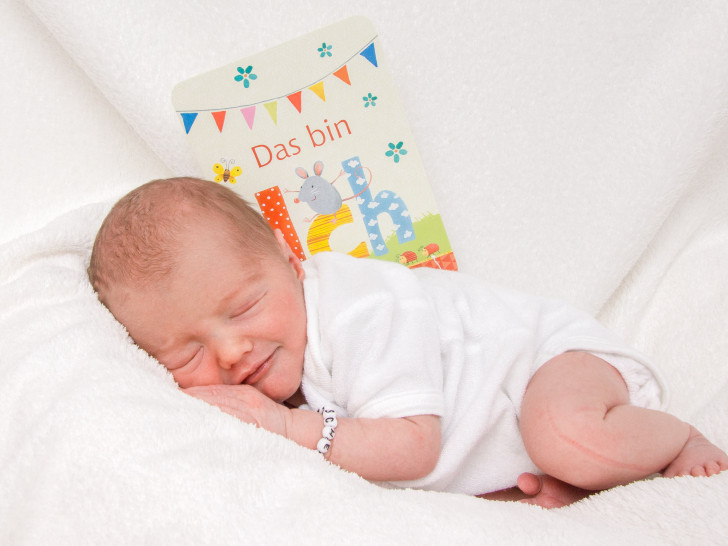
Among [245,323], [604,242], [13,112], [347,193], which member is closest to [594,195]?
[604,242]

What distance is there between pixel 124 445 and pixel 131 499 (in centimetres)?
6

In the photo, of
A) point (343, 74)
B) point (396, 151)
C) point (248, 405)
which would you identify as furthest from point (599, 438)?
point (343, 74)

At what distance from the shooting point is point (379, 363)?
3.00ft

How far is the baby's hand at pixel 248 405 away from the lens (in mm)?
850

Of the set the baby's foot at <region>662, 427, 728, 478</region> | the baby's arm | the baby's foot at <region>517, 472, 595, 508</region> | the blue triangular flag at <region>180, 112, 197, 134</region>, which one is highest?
the blue triangular flag at <region>180, 112, 197, 134</region>

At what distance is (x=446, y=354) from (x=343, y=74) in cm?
58

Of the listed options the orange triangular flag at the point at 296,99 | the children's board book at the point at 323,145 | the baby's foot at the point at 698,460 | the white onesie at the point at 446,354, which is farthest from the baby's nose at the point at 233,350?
the baby's foot at the point at 698,460

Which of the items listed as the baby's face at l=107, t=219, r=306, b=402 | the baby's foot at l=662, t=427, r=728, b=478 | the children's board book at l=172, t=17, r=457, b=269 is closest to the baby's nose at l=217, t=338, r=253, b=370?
the baby's face at l=107, t=219, r=306, b=402

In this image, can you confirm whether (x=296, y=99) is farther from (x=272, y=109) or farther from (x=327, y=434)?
(x=327, y=434)

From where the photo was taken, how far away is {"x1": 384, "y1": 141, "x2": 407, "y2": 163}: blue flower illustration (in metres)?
1.27

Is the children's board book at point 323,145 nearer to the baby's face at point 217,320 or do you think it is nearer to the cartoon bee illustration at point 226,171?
the cartoon bee illustration at point 226,171

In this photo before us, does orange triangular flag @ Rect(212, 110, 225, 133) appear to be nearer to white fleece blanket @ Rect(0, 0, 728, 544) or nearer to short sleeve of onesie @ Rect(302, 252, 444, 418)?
white fleece blanket @ Rect(0, 0, 728, 544)

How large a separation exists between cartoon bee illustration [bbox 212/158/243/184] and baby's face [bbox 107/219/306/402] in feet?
0.98

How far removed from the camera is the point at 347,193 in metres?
1.28
